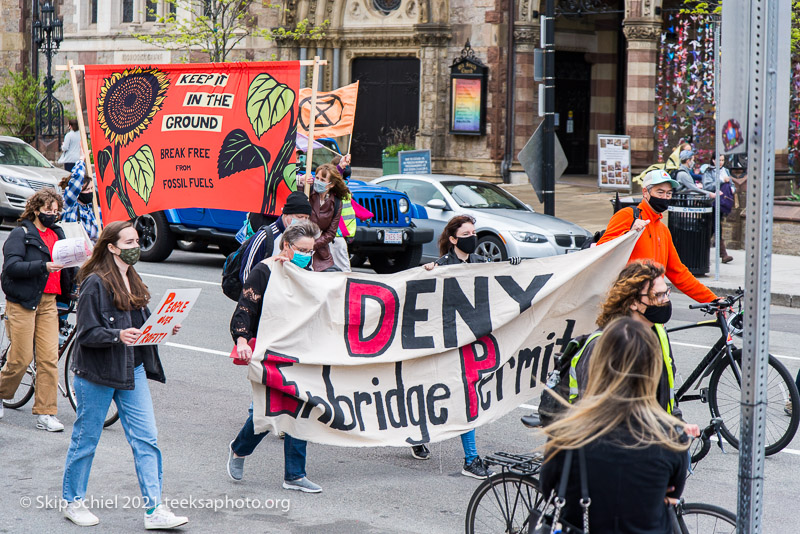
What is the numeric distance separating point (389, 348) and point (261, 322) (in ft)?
2.71

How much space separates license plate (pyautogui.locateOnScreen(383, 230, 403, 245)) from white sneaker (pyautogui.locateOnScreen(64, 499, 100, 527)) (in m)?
9.99

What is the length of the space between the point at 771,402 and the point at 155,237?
37.7ft

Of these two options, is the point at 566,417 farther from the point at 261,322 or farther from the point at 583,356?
the point at 261,322

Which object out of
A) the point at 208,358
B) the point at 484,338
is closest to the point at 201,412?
the point at 208,358

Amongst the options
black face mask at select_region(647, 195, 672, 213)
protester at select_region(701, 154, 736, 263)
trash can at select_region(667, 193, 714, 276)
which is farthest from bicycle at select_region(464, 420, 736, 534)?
protester at select_region(701, 154, 736, 263)

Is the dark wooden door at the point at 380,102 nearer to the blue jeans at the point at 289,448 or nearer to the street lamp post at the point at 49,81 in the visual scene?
the street lamp post at the point at 49,81

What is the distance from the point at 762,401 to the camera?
362cm

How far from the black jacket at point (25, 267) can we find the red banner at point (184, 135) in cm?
208

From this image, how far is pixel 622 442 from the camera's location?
3.41 metres

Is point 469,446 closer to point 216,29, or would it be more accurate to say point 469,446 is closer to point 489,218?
point 489,218

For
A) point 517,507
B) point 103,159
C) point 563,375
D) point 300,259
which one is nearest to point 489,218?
point 103,159

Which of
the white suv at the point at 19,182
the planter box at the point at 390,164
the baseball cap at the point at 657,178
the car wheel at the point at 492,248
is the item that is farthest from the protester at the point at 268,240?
the planter box at the point at 390,164

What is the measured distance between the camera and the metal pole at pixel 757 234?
3568 millimetres

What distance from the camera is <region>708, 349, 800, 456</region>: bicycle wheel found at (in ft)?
23.6
